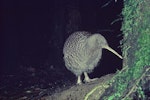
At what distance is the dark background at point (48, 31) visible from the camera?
42.7 ft

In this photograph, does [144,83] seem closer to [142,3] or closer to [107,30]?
[142,3]

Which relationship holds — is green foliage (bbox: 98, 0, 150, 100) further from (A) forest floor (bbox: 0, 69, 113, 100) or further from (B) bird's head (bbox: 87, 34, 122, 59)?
(B) bird's head (bbox: 87, 34, 122, 59)

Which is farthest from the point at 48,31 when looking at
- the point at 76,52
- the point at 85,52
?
the point at 85,52

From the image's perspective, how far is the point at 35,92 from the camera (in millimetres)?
9930

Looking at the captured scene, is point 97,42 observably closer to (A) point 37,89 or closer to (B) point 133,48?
(A) point 37,89

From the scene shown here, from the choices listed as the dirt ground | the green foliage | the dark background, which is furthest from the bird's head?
the green foliage

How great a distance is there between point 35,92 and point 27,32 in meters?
5.58

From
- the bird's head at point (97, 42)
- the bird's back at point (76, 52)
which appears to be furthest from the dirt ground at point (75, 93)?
the bird's head at point (97, 42)

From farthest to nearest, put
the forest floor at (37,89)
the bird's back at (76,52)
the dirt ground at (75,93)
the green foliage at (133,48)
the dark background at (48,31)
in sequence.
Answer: the dark background at (48,31)
the bird's back at (76,52)
the forest floor at (37,89)
the dirt ground at (75,93)
the green foliage at (133,48)

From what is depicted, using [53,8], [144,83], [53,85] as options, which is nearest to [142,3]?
[144,83]

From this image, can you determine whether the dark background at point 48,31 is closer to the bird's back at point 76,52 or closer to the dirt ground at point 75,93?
the bird's back at point 76,52

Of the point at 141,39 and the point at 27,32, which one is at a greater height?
the point at 27,32

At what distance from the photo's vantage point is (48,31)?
586 inches

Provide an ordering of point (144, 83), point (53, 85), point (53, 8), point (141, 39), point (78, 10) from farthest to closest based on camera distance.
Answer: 1. point (53, 8)
2. point (78, 10)
3. point (53, 85)
4. point (141, 39)
5. point (144, 83)
